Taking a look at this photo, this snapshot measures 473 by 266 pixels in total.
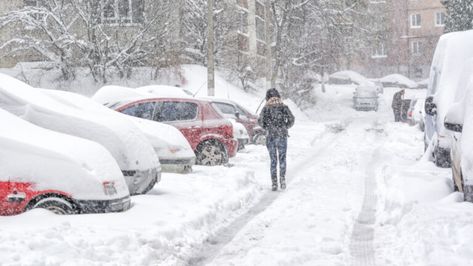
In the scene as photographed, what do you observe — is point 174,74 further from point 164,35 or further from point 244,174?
point 244,174

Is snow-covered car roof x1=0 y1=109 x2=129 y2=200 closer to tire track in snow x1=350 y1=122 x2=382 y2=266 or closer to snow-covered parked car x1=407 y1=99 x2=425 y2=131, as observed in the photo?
tire track in snow x1=350 y1=122 x2=382 y2=266

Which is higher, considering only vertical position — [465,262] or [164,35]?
[164,35]

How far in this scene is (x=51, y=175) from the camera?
24.0 ft

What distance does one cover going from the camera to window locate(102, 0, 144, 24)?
1100 inches

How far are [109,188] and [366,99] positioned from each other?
131 feet

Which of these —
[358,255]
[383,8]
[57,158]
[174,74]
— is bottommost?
[358,255]

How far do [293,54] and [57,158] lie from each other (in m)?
31.2

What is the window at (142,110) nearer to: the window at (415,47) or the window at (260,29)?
the window at (260,29)

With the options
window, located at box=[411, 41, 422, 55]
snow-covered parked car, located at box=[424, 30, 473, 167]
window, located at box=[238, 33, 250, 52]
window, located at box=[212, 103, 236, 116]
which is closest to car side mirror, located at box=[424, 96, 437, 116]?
snow-covered parked car, located at box=[424, 30, 473, 167]

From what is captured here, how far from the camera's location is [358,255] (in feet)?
22.2

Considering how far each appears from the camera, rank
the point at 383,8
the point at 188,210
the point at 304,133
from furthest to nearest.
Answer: the point at 383,8 → the point at 304,133 → the point at 188,210

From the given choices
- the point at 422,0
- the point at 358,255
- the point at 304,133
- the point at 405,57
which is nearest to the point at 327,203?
the point at 358,255

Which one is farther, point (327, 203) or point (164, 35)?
point (164, 35)

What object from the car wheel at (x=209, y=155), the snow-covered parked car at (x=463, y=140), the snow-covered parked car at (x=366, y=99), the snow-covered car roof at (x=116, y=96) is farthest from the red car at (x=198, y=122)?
the snow-covered parked car at (x=366, y=99)
